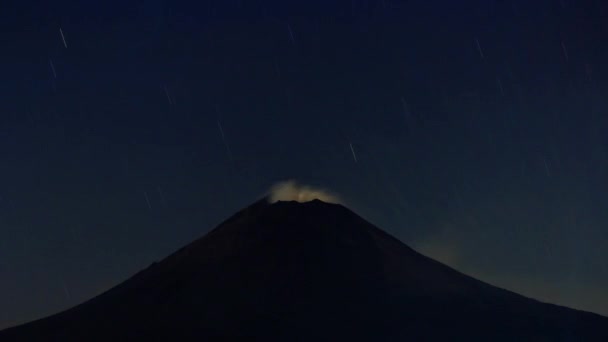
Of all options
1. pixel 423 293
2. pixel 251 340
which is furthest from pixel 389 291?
pixel 251 340

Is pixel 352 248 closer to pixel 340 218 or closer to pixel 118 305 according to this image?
pixel 340 218

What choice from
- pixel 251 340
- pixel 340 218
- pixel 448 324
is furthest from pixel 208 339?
pixel 340 218

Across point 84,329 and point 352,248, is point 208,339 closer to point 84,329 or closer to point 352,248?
point 84,329

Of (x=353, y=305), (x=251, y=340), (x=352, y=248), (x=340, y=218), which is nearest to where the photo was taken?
(x=251, y=340)

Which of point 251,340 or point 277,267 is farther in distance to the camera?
point 277,267

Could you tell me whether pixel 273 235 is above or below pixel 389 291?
above

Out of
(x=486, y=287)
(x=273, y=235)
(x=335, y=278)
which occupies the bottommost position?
(x=486, y=287)

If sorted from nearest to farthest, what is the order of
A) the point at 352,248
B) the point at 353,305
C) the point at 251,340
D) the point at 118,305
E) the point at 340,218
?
1. the point at 251,340
2. the point at 353,305
3. the point at 118,305
4. the point at 352,248
5. the point at 340,218
